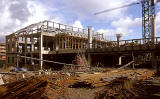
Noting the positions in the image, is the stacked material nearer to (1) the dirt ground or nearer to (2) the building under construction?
(1) the dirt ground

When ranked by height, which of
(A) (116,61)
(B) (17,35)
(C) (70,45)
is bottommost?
(A) (116,61)

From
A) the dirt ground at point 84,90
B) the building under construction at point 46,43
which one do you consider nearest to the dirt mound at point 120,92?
the dirt ground at point 84,90

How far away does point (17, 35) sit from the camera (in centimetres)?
3272

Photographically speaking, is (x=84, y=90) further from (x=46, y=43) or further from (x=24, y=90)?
(x=46, y=43)

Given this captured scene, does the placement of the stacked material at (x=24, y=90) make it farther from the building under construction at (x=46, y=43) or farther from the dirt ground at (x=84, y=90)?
the building under construction at (x=46, y=43)

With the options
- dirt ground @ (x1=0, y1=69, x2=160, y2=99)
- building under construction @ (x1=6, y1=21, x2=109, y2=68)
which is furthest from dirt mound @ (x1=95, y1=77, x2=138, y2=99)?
building under construction @ (x1=6, y1=21, x2=109, y2=68)

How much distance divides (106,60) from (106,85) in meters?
20.5

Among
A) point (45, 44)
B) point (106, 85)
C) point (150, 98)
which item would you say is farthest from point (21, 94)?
point (45, 44)

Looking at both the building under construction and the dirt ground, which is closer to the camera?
the dirt ground

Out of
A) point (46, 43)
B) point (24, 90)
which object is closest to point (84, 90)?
point (24, 90)

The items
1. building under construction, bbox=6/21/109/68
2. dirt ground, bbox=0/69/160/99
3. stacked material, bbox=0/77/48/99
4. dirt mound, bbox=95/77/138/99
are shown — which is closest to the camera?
stacked material, bbox=0/77/48/99

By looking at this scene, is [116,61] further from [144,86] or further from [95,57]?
[144,86]

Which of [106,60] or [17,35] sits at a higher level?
[17,35]

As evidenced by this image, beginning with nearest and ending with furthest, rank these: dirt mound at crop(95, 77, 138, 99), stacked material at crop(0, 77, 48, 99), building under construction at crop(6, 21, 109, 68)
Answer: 1. stacked material at crop(0, 77, 48, 99)
2. dirt mound at crop(95, 77, 138, 99)
3. building under construction at crop(6, 21, 109, 68)
